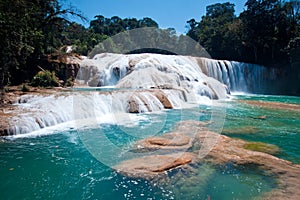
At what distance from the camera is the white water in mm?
8281

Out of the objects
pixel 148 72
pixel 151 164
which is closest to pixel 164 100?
pixel 148 72

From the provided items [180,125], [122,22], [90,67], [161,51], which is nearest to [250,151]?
[180,125]

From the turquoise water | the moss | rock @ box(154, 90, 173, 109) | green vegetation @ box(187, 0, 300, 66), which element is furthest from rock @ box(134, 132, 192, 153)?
green vegetation @ box(187, 0, 300, 66)

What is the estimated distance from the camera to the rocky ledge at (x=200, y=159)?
13.5ft

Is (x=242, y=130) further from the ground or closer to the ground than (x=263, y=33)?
closer to the ground

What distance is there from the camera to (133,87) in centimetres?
1555

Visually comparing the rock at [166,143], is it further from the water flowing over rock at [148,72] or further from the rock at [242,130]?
the water flowing over rock at [148,72]

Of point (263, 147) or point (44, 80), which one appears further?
point (44, 80)

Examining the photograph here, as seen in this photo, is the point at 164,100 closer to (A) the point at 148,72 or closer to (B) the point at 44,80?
(A) the point at 148,72

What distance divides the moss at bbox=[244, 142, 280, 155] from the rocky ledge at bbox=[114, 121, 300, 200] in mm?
121

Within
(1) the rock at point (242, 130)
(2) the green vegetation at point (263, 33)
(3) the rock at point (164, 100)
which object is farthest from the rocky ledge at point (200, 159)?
(2) the green vegetation at point (263, 33)

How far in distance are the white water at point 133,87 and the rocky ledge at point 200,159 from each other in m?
3.35

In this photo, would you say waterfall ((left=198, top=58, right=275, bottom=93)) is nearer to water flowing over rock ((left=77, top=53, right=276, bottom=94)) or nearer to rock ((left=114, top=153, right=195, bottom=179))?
water flowing over rock ((left=77, top=53, right=276, bottom=94))

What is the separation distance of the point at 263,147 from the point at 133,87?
1055 cm
